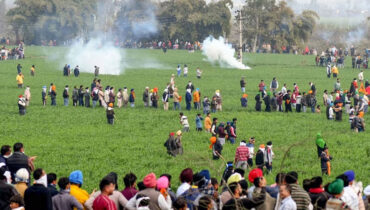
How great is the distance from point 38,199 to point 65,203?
1.64 ft

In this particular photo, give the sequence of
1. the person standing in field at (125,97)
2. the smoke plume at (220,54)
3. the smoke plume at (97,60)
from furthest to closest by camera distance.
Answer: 1. the smoke plume at (220,54)
2. the smoke plume at (97,60)
3. the person standing in field at (125,97)

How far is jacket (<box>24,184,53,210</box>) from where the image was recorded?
11992 mm

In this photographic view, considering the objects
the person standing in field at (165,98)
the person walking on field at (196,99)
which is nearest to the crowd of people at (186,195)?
the person standing in field at (165,98)

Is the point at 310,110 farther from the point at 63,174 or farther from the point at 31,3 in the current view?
the point at 31,3

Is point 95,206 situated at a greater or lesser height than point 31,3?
lesser

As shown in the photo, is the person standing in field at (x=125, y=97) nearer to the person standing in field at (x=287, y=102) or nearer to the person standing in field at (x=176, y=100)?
the person standing in field at (x=176, y=100)

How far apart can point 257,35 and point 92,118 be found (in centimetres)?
6377

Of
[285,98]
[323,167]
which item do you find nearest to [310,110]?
[285,98]

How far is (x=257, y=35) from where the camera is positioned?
98.3 meters

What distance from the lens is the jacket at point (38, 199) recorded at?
12.0 m

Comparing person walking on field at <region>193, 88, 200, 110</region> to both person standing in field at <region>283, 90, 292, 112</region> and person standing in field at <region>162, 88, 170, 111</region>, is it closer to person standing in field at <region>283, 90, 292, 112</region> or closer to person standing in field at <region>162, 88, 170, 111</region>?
person standing in field at <region>162, 88, 170, 111</region>

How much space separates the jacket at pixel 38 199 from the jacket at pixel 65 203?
0.29 meters

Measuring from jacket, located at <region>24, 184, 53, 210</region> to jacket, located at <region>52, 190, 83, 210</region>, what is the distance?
291 mm

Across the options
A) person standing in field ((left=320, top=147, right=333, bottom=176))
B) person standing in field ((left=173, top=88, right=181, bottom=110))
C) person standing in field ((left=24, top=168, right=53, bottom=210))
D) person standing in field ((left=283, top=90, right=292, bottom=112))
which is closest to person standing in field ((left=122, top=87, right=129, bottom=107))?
person standing in field ((left=173, top=88, right=181, bottom=110))
